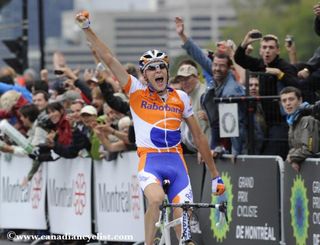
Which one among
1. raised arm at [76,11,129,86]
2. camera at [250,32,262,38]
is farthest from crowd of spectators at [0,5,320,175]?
raised arm at [76,11,129,86]

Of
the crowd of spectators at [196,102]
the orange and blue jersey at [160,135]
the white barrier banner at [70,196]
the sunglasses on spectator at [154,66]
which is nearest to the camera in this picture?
the orange and blue jersey at [160,135]

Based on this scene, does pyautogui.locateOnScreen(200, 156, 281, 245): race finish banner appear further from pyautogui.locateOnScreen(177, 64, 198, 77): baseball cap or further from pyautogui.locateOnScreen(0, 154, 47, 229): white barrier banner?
pyautogui.locateOnScreen(0, 154, 47, 229): white barrier banner

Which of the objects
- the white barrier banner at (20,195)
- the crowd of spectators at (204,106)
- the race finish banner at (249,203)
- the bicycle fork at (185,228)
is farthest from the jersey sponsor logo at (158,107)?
the white barrier banner at (20,195)

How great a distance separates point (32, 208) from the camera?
20.5 meters

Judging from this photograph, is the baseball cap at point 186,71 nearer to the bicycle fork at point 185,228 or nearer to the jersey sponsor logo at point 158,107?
the jersey sponsor logo at point 158,107

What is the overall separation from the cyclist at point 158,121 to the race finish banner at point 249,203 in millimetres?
2142

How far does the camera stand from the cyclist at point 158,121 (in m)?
13.6

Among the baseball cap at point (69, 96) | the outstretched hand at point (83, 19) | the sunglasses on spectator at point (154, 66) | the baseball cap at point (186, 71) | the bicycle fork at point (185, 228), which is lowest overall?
the bicycle fork at point (185, 228)

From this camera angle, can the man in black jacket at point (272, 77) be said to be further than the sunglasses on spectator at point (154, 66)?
Yes

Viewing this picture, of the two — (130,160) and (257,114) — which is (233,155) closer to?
(257,114)

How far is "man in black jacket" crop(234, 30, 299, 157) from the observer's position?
16.0m

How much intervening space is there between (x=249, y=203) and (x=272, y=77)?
1596 mm

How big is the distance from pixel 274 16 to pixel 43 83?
138801 millimetres

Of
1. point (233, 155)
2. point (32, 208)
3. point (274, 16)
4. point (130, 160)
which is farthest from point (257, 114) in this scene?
point (274, 16)
